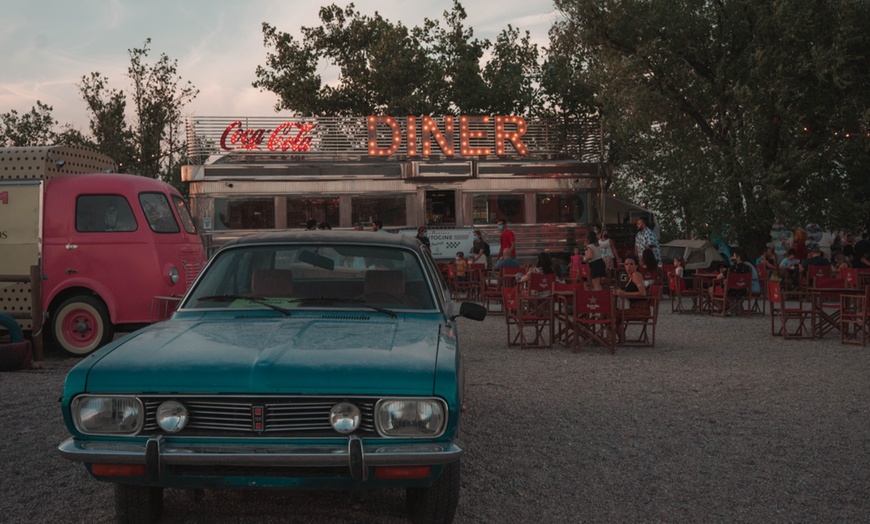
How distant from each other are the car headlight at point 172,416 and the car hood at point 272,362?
7 cm

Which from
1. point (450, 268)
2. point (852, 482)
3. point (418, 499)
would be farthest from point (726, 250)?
point (418, 499)

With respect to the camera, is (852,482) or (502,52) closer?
(852,482)

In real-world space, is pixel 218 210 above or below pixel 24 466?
above

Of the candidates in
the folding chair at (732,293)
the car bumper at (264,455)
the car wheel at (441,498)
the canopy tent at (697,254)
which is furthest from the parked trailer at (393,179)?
the car bumper at (264,455)

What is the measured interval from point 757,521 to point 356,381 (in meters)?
2.28

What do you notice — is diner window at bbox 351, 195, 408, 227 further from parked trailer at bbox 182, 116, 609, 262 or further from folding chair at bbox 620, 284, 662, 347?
folding chair at bbox 620, 284, 662, 347

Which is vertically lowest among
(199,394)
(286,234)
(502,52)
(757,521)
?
(757,521)

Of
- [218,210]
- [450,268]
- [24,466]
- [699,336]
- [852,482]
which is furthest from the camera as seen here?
[218,210]

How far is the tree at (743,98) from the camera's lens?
20.8 metres

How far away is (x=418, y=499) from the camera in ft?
15.0

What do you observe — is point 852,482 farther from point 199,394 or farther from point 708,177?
point 708,177

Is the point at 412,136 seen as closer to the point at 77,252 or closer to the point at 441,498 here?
the point at 77,252

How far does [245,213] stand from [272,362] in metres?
18.4

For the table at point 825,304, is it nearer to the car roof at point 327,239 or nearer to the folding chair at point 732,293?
the folding chair at point 732,293
